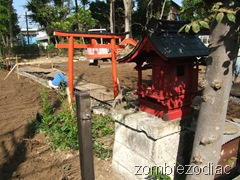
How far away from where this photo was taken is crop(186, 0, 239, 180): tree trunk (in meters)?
1.84

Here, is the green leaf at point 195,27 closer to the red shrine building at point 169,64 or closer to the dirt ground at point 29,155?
the red shrine building at point 169,64

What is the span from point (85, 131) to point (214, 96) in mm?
1200

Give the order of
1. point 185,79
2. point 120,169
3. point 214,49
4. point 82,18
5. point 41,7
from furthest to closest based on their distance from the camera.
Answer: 1. point 41,7
2. point 82,18
3. point 120,169
4. point 185,79
5. point 214,49

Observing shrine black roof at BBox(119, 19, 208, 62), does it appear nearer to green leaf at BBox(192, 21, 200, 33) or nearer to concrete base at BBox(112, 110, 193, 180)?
green leaf at BBox(192, 21, 200, 33)

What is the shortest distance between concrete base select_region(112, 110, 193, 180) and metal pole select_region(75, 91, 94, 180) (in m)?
0.86

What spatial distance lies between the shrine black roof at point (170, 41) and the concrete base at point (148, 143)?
83cm

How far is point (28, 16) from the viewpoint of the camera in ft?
103

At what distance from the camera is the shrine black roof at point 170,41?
95.0 inches

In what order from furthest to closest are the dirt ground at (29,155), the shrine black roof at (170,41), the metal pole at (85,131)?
the dirt ground at (29,155) → the shrine black roof at (170,41) → the metal pole at (85,131)

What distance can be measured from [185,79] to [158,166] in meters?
1.13

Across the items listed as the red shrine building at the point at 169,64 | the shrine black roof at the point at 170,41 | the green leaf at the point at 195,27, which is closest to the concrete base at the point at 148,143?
the red shrine building at the point at 169,64

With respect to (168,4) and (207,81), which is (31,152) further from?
(168,4)

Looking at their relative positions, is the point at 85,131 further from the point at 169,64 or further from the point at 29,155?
the point at 29,155

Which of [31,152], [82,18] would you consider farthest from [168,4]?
[31,152]
